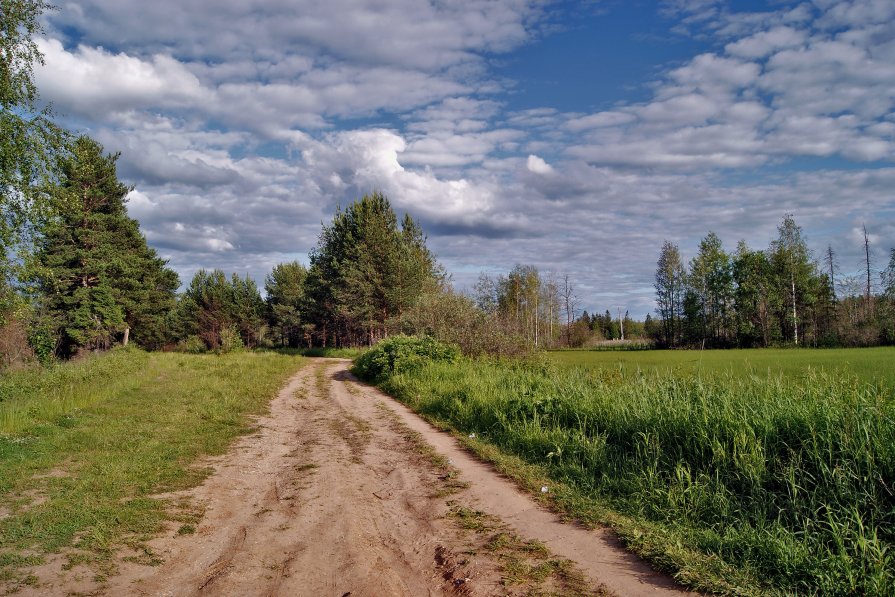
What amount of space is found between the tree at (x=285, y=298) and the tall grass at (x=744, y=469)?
58600 millimetres

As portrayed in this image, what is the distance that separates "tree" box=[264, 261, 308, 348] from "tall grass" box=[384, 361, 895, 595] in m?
58.6

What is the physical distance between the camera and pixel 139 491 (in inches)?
244

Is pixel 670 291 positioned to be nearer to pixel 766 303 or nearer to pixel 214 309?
pixel 766 303

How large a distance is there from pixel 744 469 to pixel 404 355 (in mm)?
14611

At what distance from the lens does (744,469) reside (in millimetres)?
5453

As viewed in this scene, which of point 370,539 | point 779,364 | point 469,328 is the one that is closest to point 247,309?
point 469,328

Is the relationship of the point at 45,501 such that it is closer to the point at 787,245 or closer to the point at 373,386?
the point at 373,386

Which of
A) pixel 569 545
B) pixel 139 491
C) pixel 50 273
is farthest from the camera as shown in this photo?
pixel 50 273

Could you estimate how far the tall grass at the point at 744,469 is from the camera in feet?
12.9

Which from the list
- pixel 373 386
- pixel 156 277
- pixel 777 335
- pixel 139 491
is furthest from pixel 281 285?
pixel 139 491

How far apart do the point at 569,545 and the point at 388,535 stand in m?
1.78

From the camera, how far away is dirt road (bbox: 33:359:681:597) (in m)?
3.99

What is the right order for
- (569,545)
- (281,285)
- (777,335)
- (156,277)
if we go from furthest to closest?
(281,285), (777,335), (156,277), (569,545)

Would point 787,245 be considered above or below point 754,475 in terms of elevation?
above
